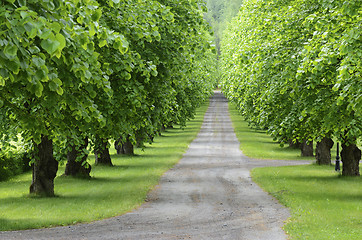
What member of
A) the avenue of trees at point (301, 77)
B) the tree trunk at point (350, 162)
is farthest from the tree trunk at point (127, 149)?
the avenue of trees at point (301, 77)

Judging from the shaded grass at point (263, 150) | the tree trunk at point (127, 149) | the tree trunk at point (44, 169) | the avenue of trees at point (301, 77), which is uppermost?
the avenue of trees at point (301, 77)

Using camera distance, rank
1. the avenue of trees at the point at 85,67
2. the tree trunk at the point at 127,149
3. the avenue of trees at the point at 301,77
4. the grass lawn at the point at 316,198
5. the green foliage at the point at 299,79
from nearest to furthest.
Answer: the avenue of trees at the point at 85,67 → the grass lawn at the point at 316,198 → the avenue of trees at the point at 301,77 → the green foliage at the point at 299,79 → the tree trunk at the point at 127,149

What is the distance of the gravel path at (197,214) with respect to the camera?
14.1 metres

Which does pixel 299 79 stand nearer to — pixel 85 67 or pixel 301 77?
pixel 301 77

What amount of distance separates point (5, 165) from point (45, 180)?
887cm

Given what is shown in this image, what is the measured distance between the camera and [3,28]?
724 cm

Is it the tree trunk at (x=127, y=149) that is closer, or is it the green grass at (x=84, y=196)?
the green grass at (x=84, y=196)

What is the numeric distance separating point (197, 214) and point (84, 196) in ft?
19.6

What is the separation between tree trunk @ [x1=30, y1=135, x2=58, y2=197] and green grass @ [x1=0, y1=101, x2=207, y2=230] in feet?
1.81

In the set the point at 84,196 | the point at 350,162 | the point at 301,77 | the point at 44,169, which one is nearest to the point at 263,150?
the point at 350,162

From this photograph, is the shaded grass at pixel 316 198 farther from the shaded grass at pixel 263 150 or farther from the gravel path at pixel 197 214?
the shaded grass at pixel 263 150

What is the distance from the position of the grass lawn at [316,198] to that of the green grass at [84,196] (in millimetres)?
5303

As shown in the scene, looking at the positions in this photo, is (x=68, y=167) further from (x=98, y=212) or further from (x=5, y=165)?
(x=98, y=212)

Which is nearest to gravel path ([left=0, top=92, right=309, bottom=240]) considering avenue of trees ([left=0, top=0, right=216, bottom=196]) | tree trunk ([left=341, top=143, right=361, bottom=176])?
avenue of trees ([left=0, top=0, right=216, bottom=196])
